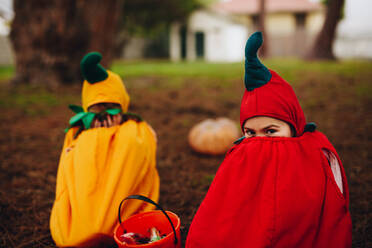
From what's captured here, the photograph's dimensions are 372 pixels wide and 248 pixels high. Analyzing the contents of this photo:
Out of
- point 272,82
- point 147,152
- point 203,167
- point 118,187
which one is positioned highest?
point 272,82

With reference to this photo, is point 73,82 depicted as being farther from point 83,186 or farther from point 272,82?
point 272,82

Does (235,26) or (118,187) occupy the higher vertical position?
(235,26)

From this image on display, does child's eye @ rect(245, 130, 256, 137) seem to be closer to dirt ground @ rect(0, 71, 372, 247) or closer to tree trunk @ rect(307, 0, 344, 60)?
dirt ground @ rect(0, 71, 372, 247)

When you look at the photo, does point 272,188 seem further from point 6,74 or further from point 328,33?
point 6,74

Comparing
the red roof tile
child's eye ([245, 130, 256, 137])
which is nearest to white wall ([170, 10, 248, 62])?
the red roof tile

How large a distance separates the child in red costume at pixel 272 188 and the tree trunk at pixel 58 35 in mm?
7716

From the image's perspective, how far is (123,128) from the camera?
268cm

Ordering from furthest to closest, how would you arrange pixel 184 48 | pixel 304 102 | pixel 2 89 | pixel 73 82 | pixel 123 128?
pixel 184 48, pixel 73 82, pixel 2 89, pixel 304 102, pixel 123 128

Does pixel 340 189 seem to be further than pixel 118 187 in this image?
No

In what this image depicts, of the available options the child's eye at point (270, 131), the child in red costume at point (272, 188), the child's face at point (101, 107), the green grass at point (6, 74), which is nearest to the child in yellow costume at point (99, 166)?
the child's face at point (101, 107)

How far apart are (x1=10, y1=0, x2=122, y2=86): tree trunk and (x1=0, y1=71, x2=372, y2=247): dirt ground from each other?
0.86 meters

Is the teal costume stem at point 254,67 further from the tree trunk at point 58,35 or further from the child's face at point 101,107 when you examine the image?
the tree trunk at point 58,35

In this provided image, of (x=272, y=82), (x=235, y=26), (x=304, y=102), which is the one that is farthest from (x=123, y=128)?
(x=235, y=26)

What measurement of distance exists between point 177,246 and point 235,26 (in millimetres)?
23402
